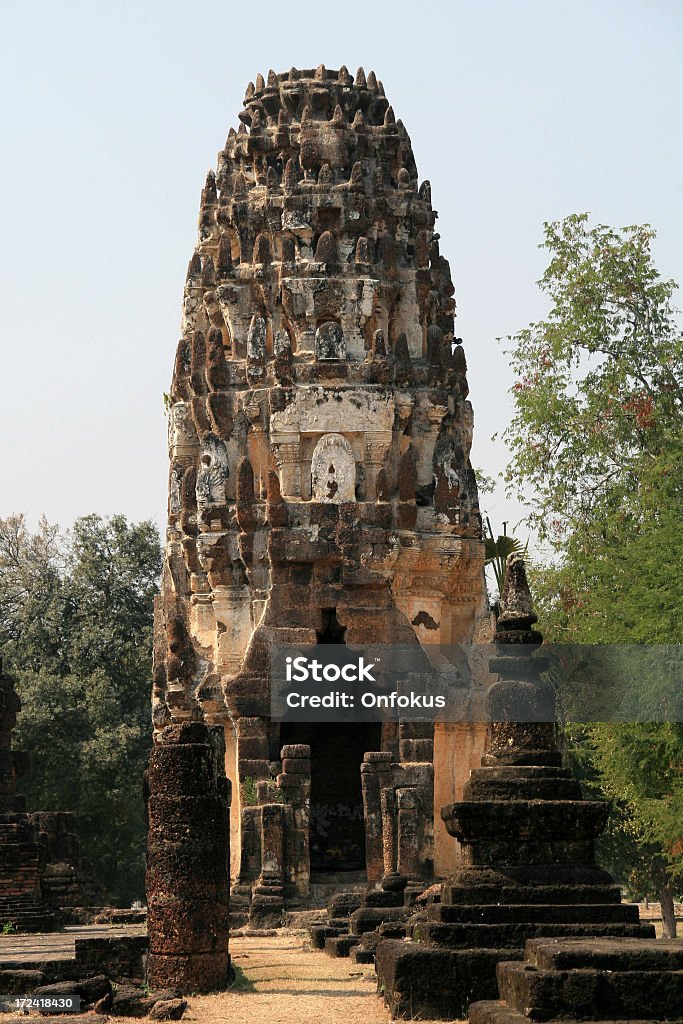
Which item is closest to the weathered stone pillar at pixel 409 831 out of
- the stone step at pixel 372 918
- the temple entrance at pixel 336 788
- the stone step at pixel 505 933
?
the temple entrance at pixel 336 788

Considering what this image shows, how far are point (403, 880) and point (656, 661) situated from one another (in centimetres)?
428

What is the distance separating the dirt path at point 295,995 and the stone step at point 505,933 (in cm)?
77

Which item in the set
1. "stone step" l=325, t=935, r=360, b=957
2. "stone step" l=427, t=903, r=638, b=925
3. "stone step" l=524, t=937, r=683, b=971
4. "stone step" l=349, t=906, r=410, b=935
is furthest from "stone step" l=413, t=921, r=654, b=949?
"stone step" l=349, t=906, r=410, b=935

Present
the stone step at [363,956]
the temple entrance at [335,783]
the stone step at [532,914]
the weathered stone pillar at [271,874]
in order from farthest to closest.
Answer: the temple entrance at [335,783] < the weathered stone pillar at [271,874] < the stone step at [363,956] < the stone step at [532,914]

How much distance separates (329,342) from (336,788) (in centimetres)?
765

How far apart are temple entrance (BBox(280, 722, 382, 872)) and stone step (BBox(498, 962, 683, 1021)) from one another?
61.0 ft

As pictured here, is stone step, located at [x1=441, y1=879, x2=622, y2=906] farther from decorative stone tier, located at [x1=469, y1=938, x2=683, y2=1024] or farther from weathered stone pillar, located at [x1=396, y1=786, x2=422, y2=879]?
weathered stone pillar, located at [x1=396, y1=786, x2=422, y2=879]

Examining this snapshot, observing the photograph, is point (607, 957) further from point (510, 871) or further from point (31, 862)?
point (31, 862)

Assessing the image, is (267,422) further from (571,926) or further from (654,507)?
(571,926)

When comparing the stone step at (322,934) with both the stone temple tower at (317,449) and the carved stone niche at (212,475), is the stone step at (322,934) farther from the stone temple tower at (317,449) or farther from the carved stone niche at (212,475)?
the carved stone niche at (212,475)

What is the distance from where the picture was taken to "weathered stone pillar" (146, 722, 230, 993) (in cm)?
1669

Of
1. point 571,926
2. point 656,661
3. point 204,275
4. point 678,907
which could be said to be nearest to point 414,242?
point 204,275

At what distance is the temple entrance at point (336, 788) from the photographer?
105 ft

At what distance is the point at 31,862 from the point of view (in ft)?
80.4
